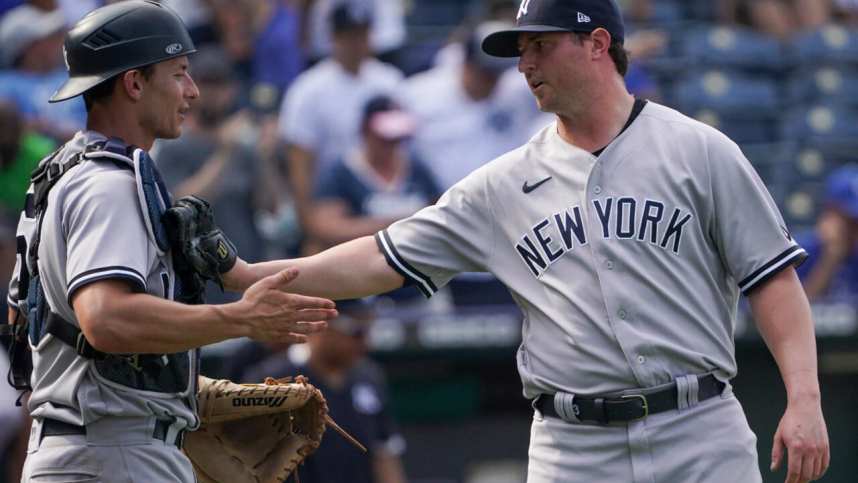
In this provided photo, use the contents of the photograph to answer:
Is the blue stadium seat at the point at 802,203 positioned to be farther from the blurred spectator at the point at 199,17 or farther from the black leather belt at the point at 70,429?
the black leather belt at the point at 70,429

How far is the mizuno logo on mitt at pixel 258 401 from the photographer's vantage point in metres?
3.80

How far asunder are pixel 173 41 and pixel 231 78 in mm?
5104

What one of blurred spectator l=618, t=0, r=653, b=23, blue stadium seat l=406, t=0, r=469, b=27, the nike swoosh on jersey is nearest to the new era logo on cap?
the nike swoosh on jersey

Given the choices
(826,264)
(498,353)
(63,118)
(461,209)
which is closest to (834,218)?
(826,264)

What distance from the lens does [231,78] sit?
8617mm

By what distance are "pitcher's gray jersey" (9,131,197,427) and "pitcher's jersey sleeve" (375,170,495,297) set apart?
859mm

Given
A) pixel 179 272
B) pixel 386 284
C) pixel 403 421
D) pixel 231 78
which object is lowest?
pixel 403 421

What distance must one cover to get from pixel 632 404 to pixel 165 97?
1419 millimetres

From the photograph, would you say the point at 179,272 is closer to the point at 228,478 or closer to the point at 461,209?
the point at 228,478

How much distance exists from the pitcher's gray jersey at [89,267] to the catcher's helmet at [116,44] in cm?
17

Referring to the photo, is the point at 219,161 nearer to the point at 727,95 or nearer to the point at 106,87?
the point at 727,95

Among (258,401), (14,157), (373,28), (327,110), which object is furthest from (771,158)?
(258,401)

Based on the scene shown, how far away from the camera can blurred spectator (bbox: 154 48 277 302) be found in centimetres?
789

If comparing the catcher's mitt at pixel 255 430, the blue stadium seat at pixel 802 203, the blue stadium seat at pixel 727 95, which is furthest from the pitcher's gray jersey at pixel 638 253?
the blue stadium seat at pixel 727 95
